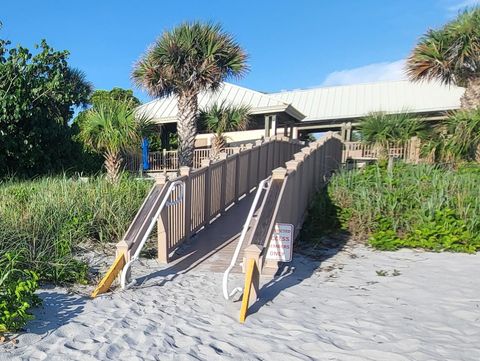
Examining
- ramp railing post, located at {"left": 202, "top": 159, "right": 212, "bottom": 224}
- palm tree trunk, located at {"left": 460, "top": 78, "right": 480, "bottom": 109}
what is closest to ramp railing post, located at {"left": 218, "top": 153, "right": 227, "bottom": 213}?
ramp railing post, located at {"left": 202, "top": 159, "right": 212, "bottom": 224}

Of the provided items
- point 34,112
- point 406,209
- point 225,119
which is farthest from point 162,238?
point 225,119

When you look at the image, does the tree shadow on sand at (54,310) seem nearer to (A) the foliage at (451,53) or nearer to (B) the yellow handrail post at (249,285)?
(B) the yellow handrail post at (249,285)

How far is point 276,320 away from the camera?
382cm

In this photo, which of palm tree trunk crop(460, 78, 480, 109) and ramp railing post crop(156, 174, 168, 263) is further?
palm tree trunk crop(460, 78, 480, 109)

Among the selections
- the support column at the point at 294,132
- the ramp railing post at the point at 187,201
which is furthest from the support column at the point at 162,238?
the support column at the point at 294,132

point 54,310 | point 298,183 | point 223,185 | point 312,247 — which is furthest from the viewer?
point 223,185

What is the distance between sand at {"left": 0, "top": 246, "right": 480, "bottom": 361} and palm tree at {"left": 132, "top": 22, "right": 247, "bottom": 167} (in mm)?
10069

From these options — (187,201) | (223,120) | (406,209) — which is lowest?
(406,209)

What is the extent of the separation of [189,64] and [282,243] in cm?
1046

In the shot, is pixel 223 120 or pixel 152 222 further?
pixel 223 120

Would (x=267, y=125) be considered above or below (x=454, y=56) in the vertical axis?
below

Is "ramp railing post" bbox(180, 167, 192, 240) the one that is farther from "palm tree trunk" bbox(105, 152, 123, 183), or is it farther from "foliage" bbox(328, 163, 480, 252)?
"palm tree trunk" bbox(105, 152, 123, 183)

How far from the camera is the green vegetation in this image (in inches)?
262

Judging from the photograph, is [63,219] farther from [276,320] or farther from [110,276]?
[276,320]
